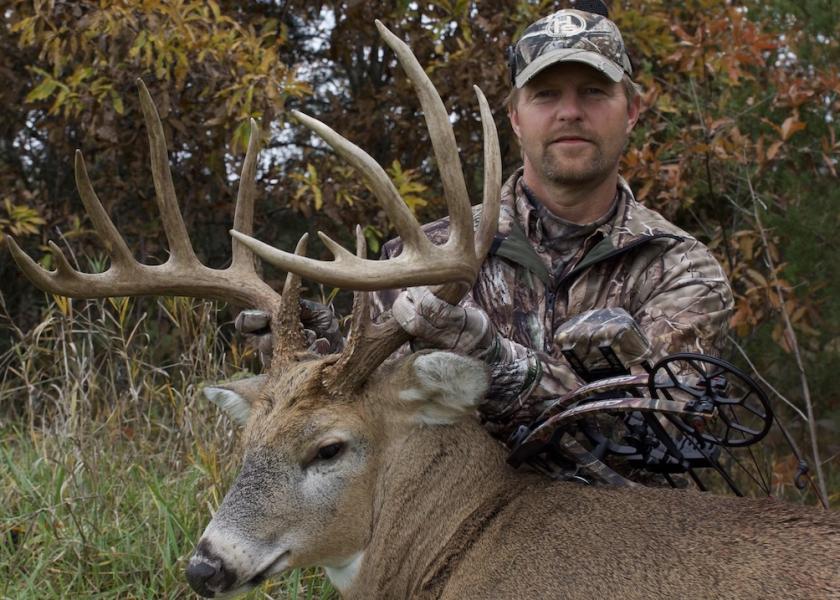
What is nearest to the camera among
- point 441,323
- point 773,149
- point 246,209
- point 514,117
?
point 441,323

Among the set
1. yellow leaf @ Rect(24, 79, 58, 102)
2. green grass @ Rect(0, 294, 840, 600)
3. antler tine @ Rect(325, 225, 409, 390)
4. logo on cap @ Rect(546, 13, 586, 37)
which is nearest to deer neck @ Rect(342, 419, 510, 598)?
antler tine @ Rect(325, 225, 409, 390)

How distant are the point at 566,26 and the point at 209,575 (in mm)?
2428

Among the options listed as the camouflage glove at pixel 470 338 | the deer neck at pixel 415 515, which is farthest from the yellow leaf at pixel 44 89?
the deer neck at pixel 415 515

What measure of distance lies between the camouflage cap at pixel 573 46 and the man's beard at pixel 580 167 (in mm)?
277

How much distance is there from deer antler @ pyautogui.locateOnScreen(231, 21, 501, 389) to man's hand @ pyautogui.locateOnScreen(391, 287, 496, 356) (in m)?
0.06

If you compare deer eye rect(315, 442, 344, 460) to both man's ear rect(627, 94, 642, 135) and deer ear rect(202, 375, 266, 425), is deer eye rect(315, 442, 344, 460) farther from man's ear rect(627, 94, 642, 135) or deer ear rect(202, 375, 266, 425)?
man's ear rect(627, 94, 642, 135)

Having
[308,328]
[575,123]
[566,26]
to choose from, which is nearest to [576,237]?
[575,123]

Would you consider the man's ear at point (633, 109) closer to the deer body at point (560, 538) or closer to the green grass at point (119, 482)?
the deer body at point (560, 538)

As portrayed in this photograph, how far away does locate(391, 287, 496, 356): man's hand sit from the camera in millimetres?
3172

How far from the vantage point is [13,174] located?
7.60m

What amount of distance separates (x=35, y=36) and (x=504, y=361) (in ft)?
13.1

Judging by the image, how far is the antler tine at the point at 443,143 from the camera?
2.95 metres

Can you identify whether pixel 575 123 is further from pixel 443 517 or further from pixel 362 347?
pixel 443 517

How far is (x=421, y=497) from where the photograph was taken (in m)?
3.36
